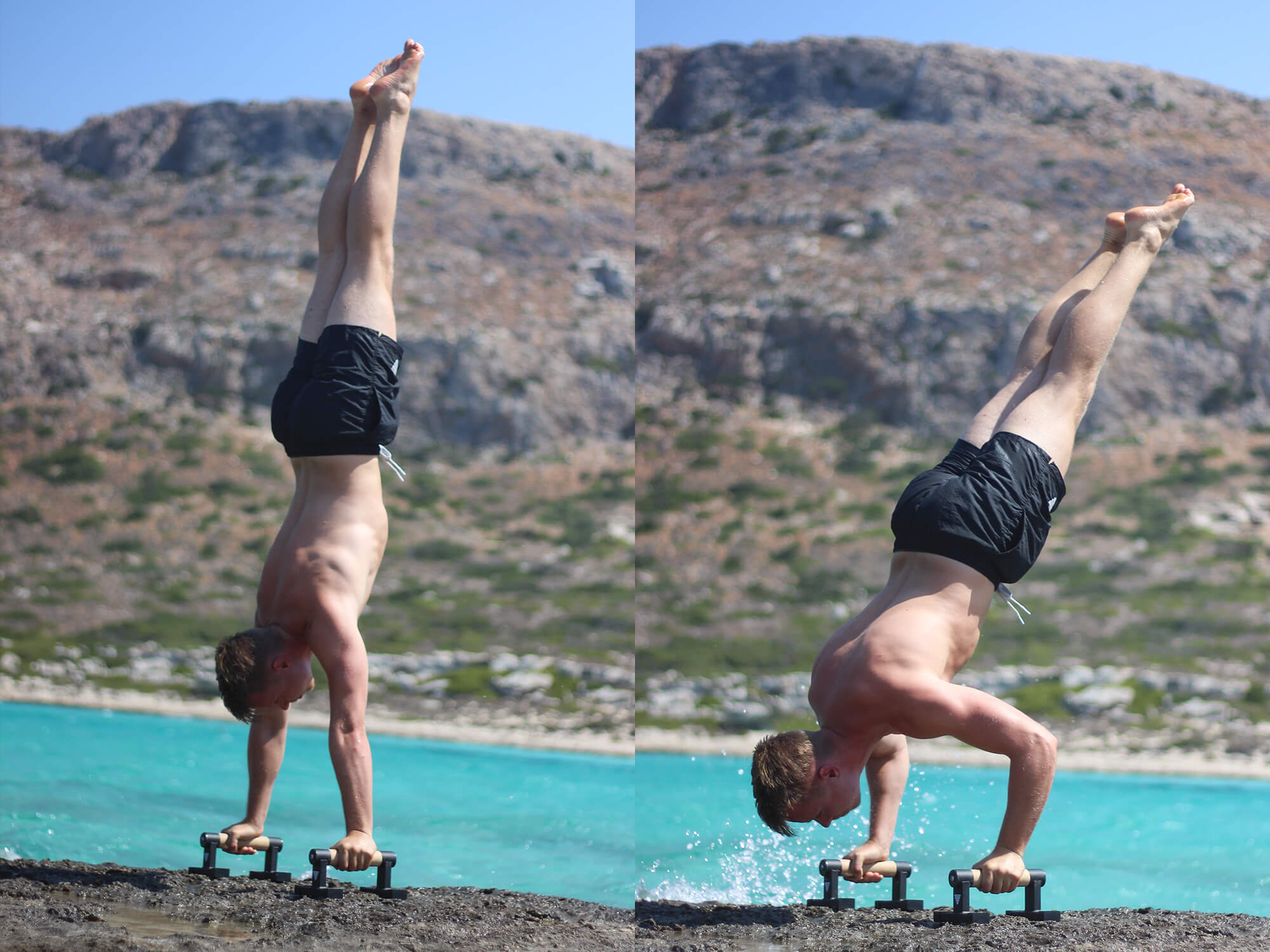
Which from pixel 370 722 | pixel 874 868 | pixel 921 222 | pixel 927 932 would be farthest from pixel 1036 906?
pixel 921 222

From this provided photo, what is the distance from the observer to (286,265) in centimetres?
2453

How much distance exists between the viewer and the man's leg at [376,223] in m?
4.32

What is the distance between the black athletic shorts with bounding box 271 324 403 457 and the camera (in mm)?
4098

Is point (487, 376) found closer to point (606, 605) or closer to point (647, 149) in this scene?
point (606, 605)

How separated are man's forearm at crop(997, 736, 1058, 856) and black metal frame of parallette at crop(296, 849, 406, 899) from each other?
196 cm

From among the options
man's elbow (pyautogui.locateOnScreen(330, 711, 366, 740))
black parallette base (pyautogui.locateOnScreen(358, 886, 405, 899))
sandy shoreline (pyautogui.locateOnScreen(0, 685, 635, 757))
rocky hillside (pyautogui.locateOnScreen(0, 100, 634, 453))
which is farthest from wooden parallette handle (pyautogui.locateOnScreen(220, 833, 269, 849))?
rocky hillside (pyautogui.locateOnScreen(0, 100, 634, 453))

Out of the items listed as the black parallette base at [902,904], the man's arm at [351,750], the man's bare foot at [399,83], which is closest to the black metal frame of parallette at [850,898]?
the black parallette base at [902,904]

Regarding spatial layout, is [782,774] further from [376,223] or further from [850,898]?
[376,223]

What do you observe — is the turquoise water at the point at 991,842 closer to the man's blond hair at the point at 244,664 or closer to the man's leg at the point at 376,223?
the man's blond hair at the point at 244,664

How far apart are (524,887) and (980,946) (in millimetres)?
3138

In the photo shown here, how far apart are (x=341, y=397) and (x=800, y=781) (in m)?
2.03

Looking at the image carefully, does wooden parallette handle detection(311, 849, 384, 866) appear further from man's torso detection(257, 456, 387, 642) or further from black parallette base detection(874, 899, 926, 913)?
black parallette base detection(874, 899, 926, 913)

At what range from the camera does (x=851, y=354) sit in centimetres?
2328

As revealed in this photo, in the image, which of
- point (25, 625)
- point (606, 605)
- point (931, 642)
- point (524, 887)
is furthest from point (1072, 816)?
point (25, 625)
